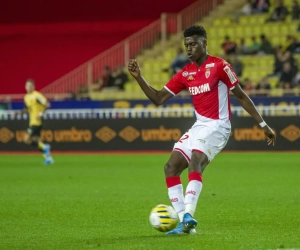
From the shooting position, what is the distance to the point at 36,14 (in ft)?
113

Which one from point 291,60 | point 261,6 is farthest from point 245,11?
point 291,60

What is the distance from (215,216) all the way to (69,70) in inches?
946

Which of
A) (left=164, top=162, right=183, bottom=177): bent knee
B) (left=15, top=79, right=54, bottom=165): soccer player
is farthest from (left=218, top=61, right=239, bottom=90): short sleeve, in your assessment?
(left=15, top=79, right=54, bottom=165): soccer player

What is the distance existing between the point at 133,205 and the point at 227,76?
11.6ft

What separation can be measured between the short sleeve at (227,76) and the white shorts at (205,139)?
410 mm

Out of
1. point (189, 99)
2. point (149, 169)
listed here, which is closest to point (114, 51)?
point (189, 99)

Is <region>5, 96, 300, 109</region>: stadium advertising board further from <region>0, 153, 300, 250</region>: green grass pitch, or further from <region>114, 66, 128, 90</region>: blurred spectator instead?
<region>114, 66, 128, 90</region>: blurred spectator

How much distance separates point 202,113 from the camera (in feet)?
30.0

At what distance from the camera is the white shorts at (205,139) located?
895 centimetres

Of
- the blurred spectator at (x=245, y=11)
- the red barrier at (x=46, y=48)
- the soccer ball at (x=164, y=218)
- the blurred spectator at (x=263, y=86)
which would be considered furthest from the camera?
the red barrier at (x=46, y=48)

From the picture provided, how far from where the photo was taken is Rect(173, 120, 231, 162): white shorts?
29.3ft

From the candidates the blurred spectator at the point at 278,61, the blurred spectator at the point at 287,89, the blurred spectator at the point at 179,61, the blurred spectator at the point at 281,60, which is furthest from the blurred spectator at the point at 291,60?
the blurred spectator at the point at 179,61

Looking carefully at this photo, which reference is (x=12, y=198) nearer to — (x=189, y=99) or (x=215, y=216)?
(x=215, y=216)

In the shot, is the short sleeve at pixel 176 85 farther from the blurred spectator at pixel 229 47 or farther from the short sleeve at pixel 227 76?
the blurred spectator at pixel 229 47
